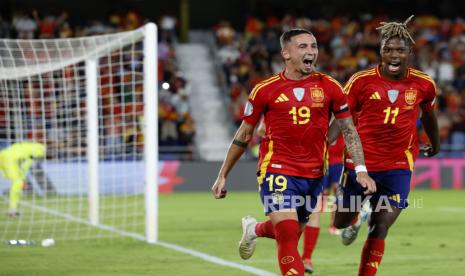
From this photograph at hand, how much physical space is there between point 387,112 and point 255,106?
1.49 meters

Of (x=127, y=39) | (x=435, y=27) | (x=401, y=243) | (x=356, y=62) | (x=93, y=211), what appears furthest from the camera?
(x=435, y=27)

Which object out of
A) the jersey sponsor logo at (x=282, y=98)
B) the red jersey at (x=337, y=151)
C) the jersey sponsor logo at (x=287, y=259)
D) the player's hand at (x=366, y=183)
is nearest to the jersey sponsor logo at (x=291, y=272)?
the jersey sponsor logo at (x=287, y=259)

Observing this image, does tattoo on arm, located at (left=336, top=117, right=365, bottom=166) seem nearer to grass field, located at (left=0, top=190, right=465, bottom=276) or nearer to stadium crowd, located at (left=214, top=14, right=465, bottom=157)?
grass field, located at (left=0, top=190, right=465, bottom=276)

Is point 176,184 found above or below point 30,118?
below

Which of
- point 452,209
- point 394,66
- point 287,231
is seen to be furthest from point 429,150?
point 452,209

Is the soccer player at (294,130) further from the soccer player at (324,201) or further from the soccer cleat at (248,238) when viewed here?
the soccer cleat at (248,238)

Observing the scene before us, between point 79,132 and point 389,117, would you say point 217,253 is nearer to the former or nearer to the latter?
point 389,117

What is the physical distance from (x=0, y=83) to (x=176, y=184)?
963cm

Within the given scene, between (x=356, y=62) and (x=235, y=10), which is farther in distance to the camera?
(x=235, y=10)

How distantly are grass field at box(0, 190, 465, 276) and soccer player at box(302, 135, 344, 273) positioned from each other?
22cm

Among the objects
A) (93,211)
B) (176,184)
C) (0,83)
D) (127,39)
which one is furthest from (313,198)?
(176,184)

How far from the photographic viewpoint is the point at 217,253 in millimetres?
11906

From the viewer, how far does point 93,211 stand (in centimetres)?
1623

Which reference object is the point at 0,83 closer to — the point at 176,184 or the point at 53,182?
the point at 53,182
